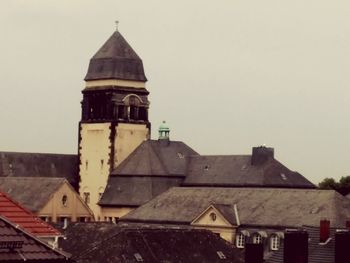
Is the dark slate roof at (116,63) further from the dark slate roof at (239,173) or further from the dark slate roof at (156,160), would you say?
the dark slate roof at (239,173)

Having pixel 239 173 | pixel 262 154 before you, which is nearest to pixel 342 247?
pixel 239 173

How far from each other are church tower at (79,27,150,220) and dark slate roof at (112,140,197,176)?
4.56 metres

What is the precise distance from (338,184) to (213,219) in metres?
56.1

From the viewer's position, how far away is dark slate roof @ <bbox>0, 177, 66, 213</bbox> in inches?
4734

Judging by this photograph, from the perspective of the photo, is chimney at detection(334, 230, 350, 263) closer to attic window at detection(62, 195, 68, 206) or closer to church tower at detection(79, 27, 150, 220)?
attic window at detection(62, 195, 68, 206)

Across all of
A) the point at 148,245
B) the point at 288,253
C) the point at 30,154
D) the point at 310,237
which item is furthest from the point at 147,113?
the point at 288,253

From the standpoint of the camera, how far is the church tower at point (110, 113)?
13362 cm

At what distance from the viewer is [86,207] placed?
413 feet

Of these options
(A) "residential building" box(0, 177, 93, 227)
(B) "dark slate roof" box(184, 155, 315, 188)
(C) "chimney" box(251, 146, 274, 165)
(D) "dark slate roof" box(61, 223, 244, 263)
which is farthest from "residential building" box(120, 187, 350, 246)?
(D) "dark slate roof" box(61, 223, 244, 263)

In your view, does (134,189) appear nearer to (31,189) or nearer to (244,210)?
(31,189)

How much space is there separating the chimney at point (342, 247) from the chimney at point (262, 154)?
70.8 metres

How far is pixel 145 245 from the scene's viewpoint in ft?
242

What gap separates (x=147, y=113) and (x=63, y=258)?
115 metres

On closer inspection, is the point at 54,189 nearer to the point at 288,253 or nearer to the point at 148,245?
the point at 148,245
